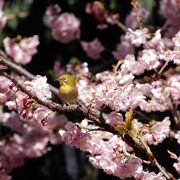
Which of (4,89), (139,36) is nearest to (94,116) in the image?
(4,89)

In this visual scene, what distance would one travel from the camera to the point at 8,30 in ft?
15.1

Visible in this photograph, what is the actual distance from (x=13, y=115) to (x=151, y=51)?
1506 millimetres

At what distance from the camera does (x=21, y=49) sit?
414 centimetres

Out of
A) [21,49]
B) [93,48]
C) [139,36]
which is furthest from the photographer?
[93,48]

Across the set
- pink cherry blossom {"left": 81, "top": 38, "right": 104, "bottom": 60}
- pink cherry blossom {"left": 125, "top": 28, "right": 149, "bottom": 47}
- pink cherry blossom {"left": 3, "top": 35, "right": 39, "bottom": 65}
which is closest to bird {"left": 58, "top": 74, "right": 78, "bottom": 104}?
pink cherry blossom {"left": 125, "top": 28, "right": 149, "bottom": 47}

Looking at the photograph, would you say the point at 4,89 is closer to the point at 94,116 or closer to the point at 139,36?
the point at 94,116

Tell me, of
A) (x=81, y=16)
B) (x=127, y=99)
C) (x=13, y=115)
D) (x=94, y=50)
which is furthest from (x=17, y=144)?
(x=127, y=99)

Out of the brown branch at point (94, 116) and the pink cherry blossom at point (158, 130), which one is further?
the pink cherry blossom at point (158, 130)

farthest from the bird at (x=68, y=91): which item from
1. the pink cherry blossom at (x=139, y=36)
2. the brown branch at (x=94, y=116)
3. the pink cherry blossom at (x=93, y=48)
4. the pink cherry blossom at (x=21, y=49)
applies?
the pink cherry blossom at (x=93, y=48)

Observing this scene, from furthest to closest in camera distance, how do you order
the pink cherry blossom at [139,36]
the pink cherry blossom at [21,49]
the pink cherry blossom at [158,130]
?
the pink cherry blossom at [21,49], the pink cherry blossom at [139,36], the pink cherry blossom at [158,130]

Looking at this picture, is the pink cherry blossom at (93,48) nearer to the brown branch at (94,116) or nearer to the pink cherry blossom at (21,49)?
the pink cherry blossom at (21,49)

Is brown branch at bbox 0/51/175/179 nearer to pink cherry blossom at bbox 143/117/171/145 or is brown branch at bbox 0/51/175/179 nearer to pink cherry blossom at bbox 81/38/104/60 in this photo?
pink cherry blossom at bbox 143/117/171/145

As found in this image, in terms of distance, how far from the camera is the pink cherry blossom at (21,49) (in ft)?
13.2

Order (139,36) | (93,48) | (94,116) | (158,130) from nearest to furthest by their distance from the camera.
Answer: (94,116), (158,130), (139,36), (93,48)
